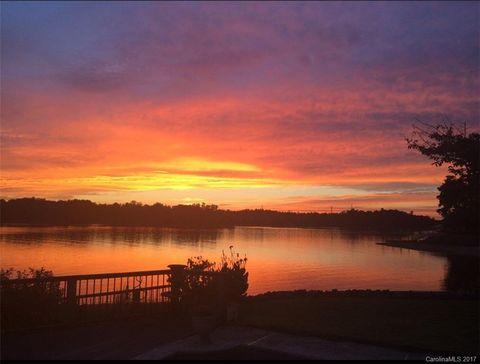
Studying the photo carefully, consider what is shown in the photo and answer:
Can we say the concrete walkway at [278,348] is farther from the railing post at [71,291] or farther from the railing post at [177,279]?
the railing post at [71,291]

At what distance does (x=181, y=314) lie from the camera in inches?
428

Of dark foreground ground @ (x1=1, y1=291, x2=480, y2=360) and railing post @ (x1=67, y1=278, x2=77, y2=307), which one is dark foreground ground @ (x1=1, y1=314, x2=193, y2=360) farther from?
railing post @ (x1=67, y1=278, x2=77, y2=307)

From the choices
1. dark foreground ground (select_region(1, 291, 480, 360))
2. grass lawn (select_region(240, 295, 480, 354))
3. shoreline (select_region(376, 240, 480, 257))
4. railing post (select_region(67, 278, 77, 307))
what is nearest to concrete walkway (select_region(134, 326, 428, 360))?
dark foreground ground (select_region(1, 291, 480, 360))

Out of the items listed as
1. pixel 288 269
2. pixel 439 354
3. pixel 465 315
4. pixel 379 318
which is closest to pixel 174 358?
pixel 439 354

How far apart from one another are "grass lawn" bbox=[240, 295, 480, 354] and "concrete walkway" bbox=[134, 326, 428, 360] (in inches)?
16.1

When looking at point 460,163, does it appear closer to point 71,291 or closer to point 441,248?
point 71,291

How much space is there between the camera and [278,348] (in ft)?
26.3

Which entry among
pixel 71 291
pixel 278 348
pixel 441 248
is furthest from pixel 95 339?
pixel 441 248

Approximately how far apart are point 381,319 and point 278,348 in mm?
4405

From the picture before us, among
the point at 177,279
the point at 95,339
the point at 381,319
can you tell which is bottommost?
the point at 381,319

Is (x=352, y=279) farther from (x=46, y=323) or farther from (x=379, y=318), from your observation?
(x=46, y=323)

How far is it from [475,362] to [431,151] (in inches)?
264

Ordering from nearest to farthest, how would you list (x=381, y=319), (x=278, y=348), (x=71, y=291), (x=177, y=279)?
(x=278, y=348) < (x=71, y=291) < (x=177, y=279) < (x=381, y=319)

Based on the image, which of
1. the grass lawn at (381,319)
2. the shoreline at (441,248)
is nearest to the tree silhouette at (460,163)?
the grass lawn at (381,319)
